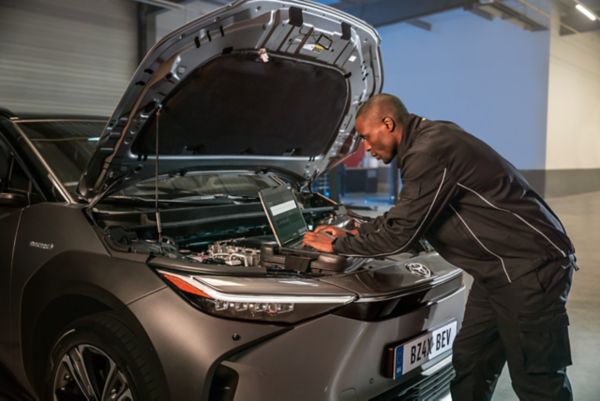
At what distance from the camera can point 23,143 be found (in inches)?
86.9

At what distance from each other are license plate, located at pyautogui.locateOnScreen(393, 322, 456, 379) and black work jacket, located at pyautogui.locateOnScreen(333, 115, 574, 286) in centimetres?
30

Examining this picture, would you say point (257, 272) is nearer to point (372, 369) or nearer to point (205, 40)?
point (372, 369)

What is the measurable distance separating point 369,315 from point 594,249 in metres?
5.98

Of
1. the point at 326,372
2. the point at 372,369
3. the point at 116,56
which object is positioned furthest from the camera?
the point at 116,56

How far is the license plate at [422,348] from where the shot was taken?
1.63 m

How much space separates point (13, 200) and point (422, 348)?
1707mm

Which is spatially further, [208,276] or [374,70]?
[374,70]

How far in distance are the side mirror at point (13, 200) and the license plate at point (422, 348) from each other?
1.59 meters

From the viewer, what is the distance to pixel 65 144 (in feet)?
7.80

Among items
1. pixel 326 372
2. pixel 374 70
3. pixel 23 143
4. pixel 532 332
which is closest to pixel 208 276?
pixel 326 372

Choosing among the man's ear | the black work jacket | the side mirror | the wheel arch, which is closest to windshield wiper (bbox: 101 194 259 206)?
the side mirror

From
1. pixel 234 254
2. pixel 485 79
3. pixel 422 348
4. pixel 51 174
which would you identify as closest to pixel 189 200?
pixel 51 174

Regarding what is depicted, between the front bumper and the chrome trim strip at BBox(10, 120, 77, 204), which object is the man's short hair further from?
the chrome trim strip at BBox(10, 120, 77, 204)

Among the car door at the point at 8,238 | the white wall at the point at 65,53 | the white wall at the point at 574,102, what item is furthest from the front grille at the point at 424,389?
the white wall at the point at 574,102
